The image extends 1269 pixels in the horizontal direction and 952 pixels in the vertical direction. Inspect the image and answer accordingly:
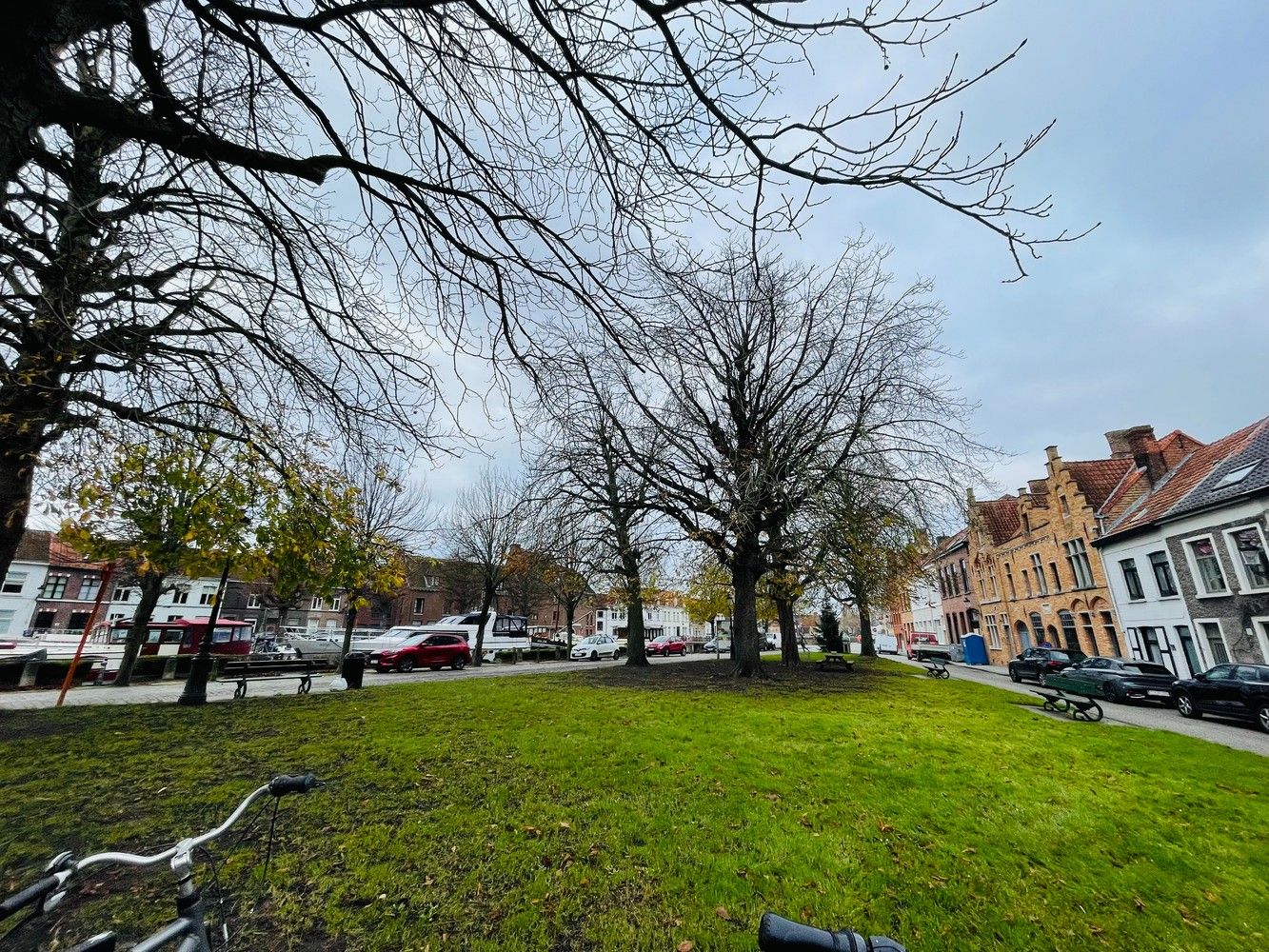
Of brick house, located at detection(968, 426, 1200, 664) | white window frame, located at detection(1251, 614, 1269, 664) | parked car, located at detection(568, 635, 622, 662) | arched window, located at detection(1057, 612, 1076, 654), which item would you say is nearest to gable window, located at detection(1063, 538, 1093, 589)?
brick house, located at detection(968, 426, 1200, 664)

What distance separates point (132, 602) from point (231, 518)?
2140 inches

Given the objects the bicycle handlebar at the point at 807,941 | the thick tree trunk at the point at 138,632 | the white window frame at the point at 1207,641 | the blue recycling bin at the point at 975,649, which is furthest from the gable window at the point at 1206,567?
the thick tree trunk at the point at 138,632

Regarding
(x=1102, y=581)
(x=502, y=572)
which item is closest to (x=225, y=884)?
(x=502, y=572)

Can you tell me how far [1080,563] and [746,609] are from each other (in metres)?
24.5

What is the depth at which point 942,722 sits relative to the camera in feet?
33.1

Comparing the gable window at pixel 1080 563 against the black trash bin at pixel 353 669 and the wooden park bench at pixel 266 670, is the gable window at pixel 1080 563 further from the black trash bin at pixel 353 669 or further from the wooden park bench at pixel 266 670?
the wooden park bench at pixel 266 670

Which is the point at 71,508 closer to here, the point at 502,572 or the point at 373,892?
the point at 373,892

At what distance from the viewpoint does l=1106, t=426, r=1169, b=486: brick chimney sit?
2597 cm

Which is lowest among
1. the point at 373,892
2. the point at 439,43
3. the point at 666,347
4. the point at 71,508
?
the point at 373,892

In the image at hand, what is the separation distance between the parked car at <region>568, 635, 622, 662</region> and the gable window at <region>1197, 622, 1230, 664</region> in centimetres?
3048

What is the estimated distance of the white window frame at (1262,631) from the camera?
57.0 feet

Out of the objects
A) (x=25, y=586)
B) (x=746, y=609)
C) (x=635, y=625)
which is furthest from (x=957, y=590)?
(x=25, y=586)

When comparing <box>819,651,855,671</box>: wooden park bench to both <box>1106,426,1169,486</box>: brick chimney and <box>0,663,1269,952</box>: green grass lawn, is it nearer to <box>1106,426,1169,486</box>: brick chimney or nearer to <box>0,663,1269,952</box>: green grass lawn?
<box>0,663,1269,952</box>: green grass lawn

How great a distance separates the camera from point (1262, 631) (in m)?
17.5
